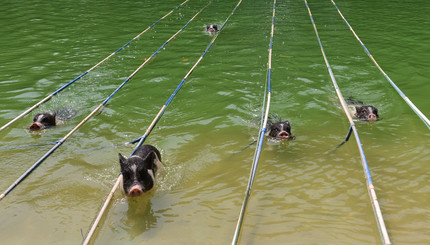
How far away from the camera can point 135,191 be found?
5891 millimetres

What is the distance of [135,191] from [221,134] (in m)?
2.90

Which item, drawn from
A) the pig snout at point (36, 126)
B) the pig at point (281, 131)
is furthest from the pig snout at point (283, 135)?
the pig snout at point (36, 126)

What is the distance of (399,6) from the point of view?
63.3ft

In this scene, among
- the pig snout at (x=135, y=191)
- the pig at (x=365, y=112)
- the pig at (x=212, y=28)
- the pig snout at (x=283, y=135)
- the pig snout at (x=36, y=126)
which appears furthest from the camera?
the pig at (x=212, y=28)

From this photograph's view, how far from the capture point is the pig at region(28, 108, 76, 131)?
8.70 meters

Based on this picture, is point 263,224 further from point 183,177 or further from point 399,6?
point 399,6

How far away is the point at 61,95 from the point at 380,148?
24.2 feet

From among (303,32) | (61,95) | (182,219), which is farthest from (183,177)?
(303,32)

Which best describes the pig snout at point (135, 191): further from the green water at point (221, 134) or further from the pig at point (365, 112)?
the pig at point (365, 112)

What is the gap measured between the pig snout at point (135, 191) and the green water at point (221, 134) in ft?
0.83

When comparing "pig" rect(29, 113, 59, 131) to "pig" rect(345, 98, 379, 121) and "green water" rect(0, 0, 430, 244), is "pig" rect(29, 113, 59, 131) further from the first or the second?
"pig" rect(345, 98, 379, 121)

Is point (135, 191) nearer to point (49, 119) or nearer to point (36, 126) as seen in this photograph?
point (36, 126)

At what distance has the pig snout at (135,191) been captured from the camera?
19.2ft

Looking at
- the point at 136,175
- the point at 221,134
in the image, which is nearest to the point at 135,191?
the point at 136,175
